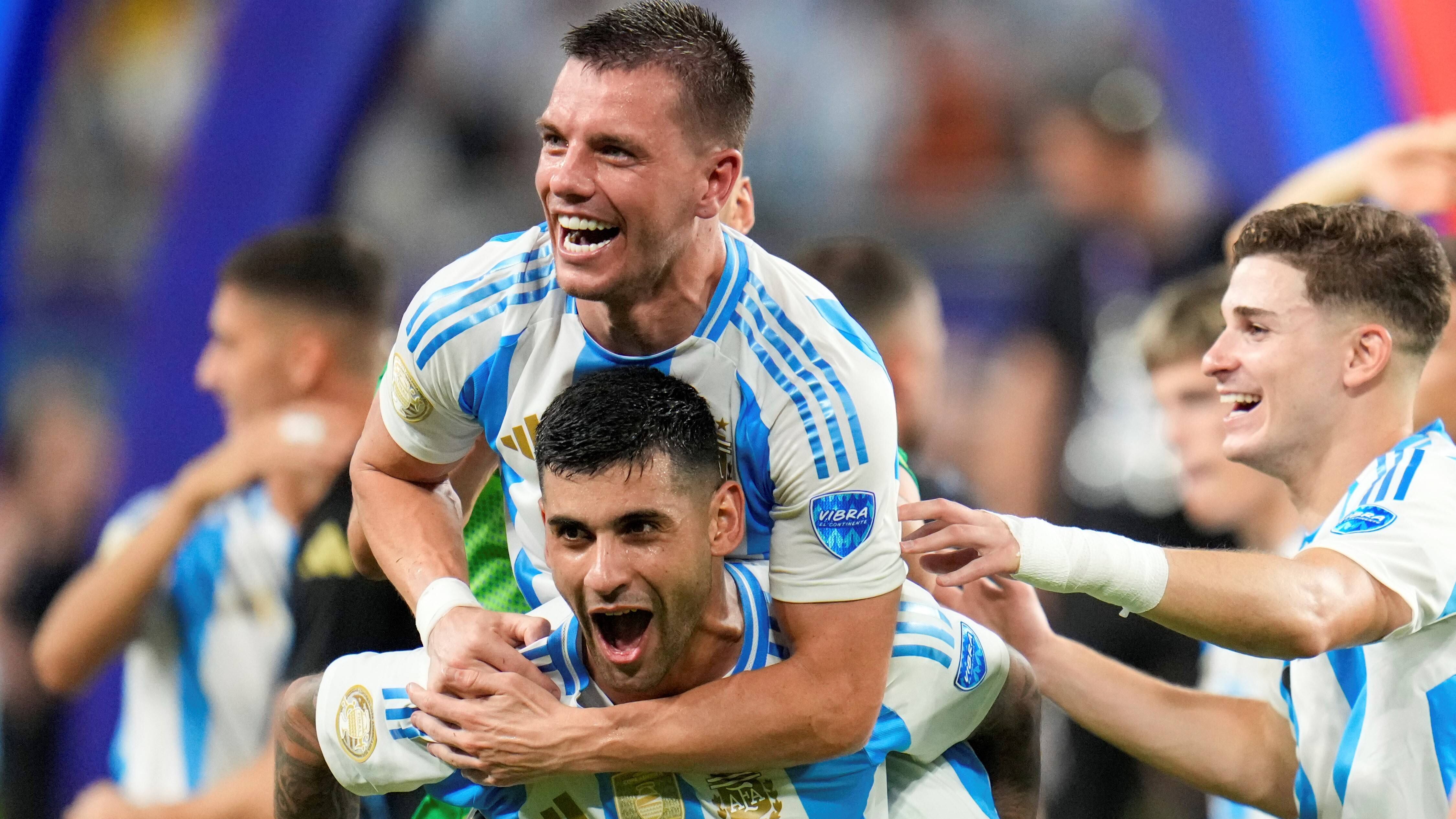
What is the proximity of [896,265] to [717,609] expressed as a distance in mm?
2283

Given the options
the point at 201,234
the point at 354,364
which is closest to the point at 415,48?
the point at 201,234

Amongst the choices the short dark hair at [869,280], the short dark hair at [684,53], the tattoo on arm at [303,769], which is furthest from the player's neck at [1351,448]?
the tattoo on arm at [303,769]

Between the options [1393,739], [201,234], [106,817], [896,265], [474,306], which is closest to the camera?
[474,306]

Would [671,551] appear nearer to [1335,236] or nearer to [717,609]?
[717,609]

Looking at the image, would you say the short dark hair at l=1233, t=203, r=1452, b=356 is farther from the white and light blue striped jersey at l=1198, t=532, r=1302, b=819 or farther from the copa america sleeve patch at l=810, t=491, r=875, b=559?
the copa america sleeve patch at l=810, t=491, r=875, b=559

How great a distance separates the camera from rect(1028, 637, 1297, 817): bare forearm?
2.74 metres

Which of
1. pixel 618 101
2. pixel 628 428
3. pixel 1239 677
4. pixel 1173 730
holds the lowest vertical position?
pixel 1239 677

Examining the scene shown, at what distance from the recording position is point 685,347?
219 cm

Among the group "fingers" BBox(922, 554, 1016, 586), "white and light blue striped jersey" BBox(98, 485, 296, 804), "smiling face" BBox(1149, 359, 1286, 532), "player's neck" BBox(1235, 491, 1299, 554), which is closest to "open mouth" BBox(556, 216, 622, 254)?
"fingers" BBox(922, 554, 1016, 586)

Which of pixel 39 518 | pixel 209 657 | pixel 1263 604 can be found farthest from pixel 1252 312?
pixel 39 518

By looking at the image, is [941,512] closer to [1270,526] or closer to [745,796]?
[745,796]

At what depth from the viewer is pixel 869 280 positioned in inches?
166

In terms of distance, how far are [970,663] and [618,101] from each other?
1120mm

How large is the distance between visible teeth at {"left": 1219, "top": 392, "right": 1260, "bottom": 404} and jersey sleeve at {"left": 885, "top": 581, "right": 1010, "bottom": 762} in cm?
76
